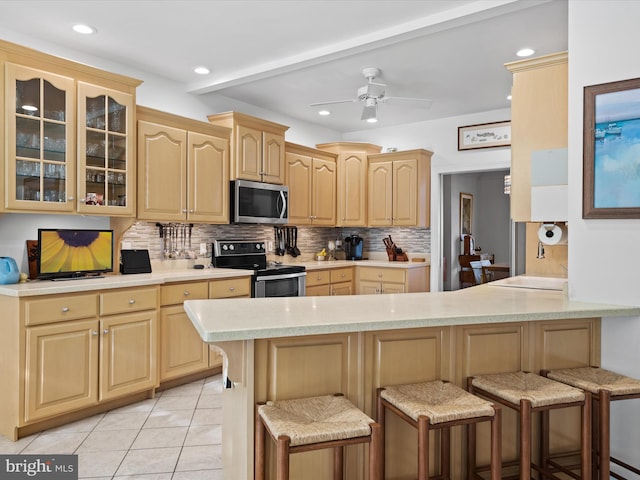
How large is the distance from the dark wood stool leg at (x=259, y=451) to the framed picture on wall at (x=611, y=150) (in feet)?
6.16

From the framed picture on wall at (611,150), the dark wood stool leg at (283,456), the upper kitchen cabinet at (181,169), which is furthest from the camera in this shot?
the upper kitchen cabinet at (181,169)

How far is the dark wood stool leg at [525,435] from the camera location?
1737mm

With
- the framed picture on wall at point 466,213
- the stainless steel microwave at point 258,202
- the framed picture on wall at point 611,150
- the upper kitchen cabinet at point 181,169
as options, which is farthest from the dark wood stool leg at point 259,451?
the framed picture on wall at point 466,213

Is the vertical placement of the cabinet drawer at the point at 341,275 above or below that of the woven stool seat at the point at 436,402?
above

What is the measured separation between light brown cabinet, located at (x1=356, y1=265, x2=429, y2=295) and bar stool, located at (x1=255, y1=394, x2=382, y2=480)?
12.1 feet

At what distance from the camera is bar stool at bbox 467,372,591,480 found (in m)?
1.75

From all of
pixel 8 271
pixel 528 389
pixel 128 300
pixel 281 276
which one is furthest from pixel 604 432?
pixel 8 271

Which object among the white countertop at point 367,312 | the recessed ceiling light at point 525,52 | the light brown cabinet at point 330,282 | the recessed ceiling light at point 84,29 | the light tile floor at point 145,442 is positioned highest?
the recessed ceiling light at point 84,29

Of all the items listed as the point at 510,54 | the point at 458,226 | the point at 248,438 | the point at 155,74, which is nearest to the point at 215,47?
the point at 155,74

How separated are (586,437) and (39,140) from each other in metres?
3.44

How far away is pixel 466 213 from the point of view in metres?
7.25

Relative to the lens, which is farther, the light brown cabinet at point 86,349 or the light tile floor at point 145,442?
the light brown cabinet at point 86,349

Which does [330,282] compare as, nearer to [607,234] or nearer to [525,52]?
[525,52]

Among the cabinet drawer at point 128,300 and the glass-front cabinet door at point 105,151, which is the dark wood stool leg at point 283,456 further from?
the glass-front cabinet door at point 105,151
